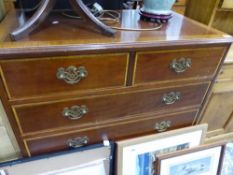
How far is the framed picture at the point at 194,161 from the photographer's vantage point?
3.43ft

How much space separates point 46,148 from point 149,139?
1.56 ft

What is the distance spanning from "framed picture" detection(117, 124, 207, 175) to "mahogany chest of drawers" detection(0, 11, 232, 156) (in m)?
0.06

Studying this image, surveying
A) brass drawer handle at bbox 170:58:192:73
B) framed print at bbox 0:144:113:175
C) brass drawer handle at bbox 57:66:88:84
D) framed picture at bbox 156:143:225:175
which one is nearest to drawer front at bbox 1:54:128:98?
brass drawer handle at bbox 57:66:88:84

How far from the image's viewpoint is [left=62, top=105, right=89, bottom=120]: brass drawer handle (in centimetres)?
76

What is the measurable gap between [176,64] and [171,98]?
18 centimetres

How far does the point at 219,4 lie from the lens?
1118 millimetres

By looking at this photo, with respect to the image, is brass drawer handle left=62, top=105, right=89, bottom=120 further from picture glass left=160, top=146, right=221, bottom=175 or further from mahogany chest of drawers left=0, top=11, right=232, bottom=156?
picture glass left=160, top=146, right=221, bottom=175

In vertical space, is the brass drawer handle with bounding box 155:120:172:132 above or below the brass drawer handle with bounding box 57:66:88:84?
below

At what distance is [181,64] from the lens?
80 centimetres

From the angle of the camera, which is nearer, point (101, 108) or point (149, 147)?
point (101, 108)

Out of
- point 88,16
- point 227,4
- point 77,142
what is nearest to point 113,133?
point 77,142

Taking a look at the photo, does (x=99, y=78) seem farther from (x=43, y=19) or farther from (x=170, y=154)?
(x=170, y=154)

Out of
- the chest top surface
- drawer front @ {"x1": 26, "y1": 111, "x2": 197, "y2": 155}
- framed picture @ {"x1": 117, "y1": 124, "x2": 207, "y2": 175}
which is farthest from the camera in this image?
framed picture @ {"x1": 117, "y1": 124, "x2": 207, "y2": 175}

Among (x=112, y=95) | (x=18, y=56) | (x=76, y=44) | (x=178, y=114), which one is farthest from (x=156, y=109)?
(x=18, y=56)
